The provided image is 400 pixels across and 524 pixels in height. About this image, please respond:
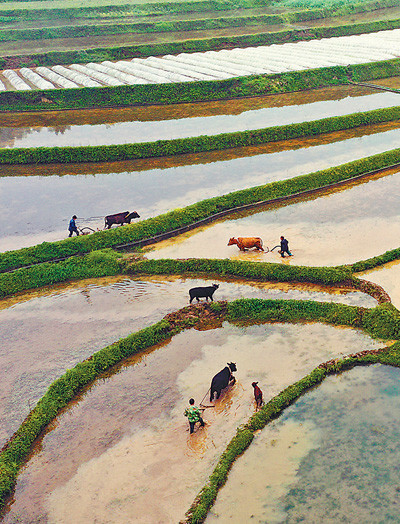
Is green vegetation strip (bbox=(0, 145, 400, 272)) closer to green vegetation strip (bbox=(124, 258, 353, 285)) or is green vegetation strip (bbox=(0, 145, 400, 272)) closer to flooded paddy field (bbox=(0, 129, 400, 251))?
flooded paddy field (bbox=(0, 129, 400, 251))

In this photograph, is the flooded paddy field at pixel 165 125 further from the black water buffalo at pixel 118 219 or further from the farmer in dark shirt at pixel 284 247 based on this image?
the farmer in dark shirt at pixel 284 247

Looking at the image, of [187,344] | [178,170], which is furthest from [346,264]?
[178,170]

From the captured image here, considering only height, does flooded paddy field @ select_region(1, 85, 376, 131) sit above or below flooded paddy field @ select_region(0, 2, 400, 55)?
below

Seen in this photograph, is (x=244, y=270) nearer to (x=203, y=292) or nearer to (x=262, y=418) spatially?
(x=203, y=292)

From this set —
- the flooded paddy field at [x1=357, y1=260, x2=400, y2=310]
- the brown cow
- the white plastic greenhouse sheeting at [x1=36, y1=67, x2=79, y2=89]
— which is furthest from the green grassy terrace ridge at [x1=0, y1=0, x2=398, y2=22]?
the flooded paddy field at [x1=357, y1=260, x2=400, y2=310]

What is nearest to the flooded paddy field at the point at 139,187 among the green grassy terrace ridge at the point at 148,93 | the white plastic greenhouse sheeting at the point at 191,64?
the green grassy terrace ridge at the point at 148,93

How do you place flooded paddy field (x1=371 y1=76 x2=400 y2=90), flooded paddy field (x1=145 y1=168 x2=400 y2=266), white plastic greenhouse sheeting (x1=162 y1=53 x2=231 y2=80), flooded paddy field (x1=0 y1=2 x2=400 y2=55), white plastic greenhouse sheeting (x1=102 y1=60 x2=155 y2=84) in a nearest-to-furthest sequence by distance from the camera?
flooded paddy field (x1=145 y1=168 x2=400 y2=266) → flooded paddy field (x1=371 y1=76 x2=400 y2=90) → white plastic greenhouse sheeting (x1=102 y1=60 x2=155 y2=84) → white plastic greenhouse sheeting (x1=162 y1=53 x2=231 y2=80) → flooded paddy field (x1=0 y1=2 x2=400 y2=55)
